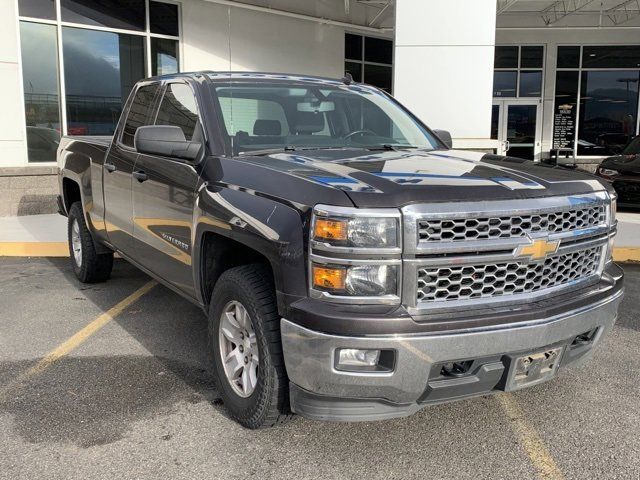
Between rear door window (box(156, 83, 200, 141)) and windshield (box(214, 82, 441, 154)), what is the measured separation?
213 millimetres

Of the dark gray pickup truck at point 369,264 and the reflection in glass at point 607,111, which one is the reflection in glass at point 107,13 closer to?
the dark gray pickup truck at point 369,264

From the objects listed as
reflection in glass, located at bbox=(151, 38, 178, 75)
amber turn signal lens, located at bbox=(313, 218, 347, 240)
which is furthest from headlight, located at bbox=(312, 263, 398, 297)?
reflection in glass, located at bbox=(151, 38, 178, 75)

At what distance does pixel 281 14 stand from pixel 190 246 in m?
11.9

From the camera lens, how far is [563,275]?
320cm

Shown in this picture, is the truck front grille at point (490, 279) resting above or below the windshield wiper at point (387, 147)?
below

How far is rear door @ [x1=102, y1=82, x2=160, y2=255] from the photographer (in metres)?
4.88

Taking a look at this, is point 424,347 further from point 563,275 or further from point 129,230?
point 129,230

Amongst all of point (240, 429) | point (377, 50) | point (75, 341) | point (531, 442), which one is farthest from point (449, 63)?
point (240, 429)

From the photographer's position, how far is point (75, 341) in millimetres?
4863

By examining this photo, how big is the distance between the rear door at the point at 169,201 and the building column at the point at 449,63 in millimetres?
6519

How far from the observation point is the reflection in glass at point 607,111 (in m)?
18.7

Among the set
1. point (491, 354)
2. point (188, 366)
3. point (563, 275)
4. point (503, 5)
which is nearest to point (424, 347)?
point (491, 354)

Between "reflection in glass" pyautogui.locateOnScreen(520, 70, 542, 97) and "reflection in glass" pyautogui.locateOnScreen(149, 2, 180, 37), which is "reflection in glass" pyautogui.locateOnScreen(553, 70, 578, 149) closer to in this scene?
"reflection in glass" pyautogui.locateOnScreen(520, 70, 542, 97)

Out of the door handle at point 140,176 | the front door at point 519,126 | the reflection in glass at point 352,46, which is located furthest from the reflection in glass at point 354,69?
the door handle at point 140,176
